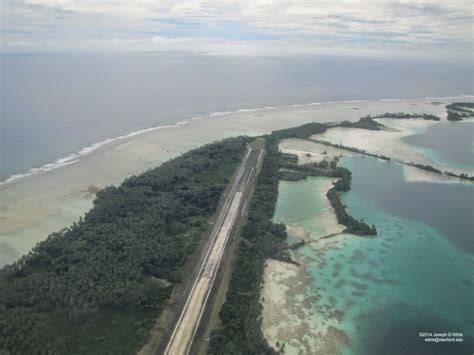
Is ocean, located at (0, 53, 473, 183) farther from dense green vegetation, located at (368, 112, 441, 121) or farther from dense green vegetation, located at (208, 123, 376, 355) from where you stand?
dense green vegetation, located at (208, 123, 376, 355)

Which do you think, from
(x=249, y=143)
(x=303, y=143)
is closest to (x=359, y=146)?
(x=303, y=143)

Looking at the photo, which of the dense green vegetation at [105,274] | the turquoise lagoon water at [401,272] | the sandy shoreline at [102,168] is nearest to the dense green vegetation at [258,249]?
the turquoise lagoon water at [401,272]

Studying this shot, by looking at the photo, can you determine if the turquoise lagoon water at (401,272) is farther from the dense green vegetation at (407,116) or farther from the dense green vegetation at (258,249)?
the dense green vegetation at (407,116)

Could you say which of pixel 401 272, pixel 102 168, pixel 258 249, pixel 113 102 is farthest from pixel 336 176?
pixel 113 102

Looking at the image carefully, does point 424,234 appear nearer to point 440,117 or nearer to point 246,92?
point 440,117

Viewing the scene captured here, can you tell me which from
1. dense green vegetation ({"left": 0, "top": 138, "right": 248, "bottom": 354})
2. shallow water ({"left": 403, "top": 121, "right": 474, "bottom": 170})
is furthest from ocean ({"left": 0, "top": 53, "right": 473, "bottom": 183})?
shallow water ({"left": 403, "top": 121, "right": 474, "bottom": 170})

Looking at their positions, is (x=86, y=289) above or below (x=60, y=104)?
below
